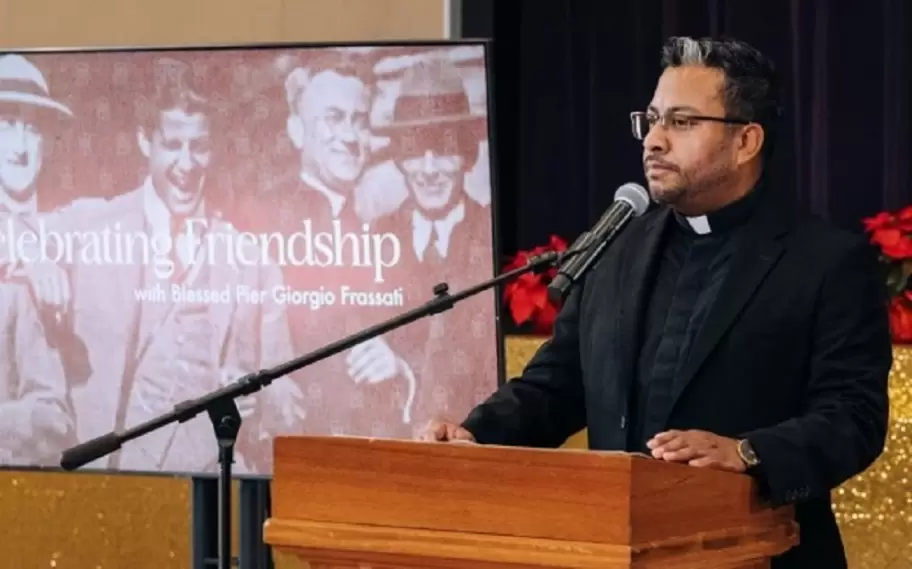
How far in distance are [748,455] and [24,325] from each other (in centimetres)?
194

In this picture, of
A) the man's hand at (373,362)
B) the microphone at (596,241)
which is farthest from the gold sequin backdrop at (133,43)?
the microphone at (596,241)

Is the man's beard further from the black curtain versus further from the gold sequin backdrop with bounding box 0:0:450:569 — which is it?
the gold sequin backdrop with bounding box 0:0:450:569

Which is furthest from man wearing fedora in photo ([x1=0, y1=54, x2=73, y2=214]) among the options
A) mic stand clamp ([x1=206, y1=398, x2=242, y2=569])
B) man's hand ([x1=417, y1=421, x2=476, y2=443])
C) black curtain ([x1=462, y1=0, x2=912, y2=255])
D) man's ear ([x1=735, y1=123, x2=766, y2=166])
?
man's ear ([x1=735, y1=123, x2=766, y2=166])

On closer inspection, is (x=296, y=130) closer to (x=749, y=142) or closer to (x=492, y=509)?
(x=749, y=142)

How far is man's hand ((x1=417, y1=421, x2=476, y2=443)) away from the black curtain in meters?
1.59

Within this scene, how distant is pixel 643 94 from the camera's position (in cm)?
400

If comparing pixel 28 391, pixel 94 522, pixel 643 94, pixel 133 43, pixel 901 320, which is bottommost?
pixel 94 522

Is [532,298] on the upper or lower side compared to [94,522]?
upper

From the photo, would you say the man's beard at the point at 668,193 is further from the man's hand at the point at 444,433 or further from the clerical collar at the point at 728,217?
the man's hand at the point at 444,433

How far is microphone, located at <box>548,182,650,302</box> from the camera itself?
212 cm

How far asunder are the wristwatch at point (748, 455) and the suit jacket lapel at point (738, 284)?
220mm

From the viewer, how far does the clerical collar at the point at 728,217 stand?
2404mm

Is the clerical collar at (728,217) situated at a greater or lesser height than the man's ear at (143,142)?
lesser

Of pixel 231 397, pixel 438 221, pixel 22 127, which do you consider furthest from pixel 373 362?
pixel 231 397
